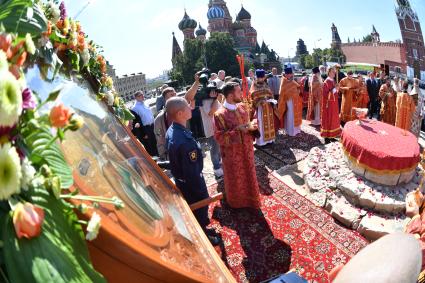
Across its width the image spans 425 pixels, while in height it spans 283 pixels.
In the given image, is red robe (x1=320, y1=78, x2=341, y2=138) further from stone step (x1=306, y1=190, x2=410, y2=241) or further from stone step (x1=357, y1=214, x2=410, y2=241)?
stone step (x1=357, y1=214, x2=410, y2=241)

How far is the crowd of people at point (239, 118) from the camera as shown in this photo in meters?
3.28

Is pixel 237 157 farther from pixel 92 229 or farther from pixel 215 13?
pixel 215 13

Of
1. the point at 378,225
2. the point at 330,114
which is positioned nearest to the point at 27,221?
the point at 378,225

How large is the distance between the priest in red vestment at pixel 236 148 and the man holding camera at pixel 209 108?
4.28ft

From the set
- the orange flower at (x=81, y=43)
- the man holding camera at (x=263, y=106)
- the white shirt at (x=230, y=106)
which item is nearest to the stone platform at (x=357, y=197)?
the man holding camera at (x=263, y=106)

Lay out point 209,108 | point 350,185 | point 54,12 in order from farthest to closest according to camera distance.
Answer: point 209,108, point 350,185, point 54,12

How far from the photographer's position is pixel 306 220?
13.9ft

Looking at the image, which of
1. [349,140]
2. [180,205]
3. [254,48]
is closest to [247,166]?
[349,140]

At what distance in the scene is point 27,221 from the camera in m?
0.56

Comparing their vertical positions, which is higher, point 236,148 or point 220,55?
point 220,55

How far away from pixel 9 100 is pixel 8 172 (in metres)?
0.14

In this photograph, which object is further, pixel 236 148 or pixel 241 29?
pixel 241 29

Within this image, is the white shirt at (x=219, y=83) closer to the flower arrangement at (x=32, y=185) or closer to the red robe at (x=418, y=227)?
the red robe at (x=418, y=227)

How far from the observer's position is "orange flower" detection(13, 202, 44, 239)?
21.8 inches
